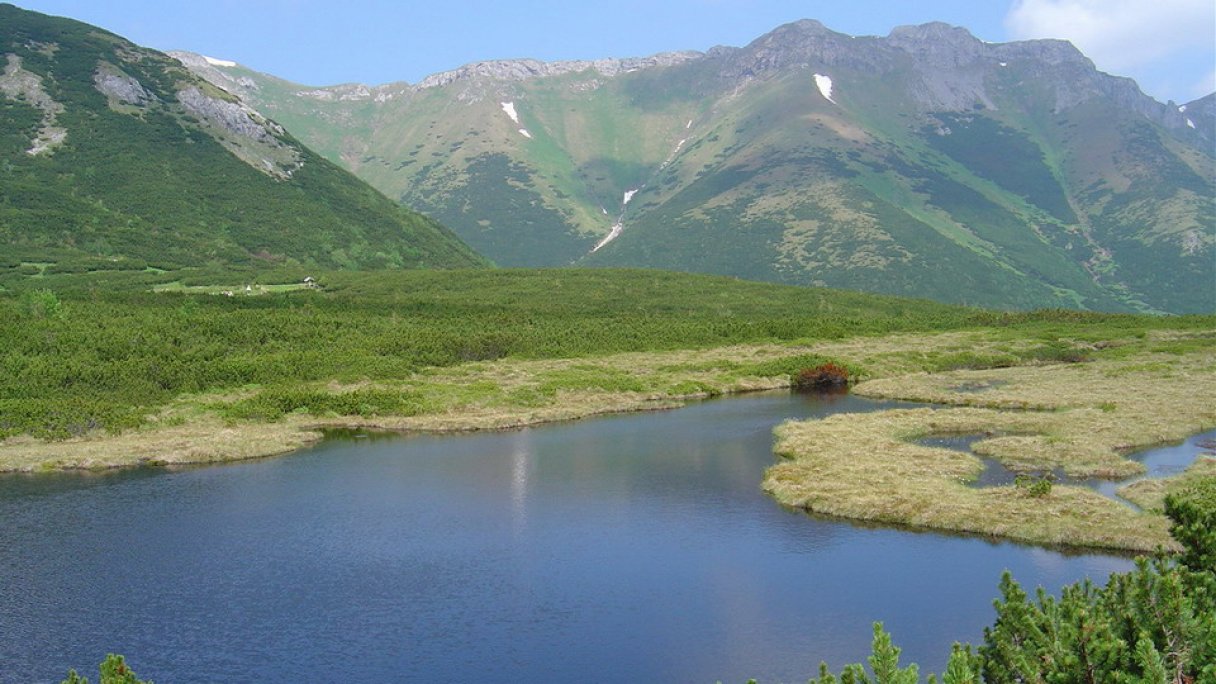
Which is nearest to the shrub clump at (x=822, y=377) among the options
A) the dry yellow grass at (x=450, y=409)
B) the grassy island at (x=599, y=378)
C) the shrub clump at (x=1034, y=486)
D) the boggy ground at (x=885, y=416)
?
the grassy island at (x=599, y=378)

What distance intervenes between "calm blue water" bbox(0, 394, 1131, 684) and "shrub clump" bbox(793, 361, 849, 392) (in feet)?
144

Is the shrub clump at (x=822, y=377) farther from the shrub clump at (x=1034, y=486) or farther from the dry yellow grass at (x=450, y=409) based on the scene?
the shrub clump at (x=1034, y=486)

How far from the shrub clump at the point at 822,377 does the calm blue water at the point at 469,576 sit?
43992 millimetres

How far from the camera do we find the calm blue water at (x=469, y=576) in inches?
1351

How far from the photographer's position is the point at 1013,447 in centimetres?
6512

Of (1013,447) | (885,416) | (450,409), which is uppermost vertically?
(885,416)

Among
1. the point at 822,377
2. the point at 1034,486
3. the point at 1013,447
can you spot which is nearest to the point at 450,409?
the point at 822,377

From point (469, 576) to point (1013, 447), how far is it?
4105 cm

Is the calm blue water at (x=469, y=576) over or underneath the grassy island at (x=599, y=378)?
underneath

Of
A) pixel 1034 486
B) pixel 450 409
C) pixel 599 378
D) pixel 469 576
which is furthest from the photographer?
pixel 599 378

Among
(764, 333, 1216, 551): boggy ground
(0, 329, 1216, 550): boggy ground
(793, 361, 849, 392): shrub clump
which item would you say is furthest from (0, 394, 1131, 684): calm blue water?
(793, 361, 849, 392): shrub clump

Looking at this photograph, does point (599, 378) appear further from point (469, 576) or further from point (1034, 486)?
point (469, 576)

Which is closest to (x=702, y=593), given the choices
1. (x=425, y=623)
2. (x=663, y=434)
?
(x=425, y=623)

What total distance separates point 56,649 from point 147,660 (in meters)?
4.00
